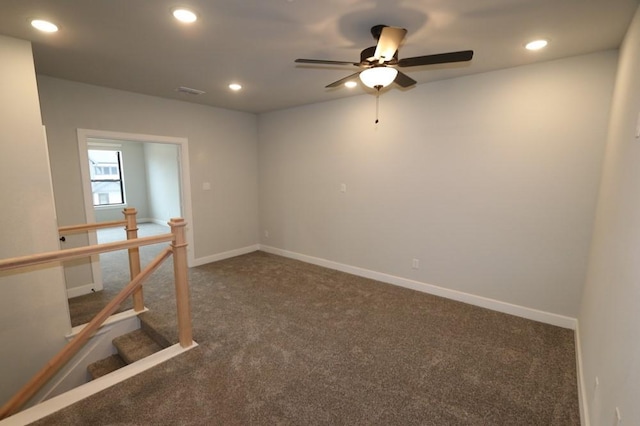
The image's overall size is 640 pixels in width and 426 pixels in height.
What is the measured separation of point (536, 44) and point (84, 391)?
4193 mm

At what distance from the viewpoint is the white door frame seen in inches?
141

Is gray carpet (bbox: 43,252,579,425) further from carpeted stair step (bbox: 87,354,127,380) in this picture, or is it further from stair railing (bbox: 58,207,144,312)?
carpeted stair step (bbox: 87,354,127,380)

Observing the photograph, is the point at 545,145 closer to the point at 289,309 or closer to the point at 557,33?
the point at 557,33

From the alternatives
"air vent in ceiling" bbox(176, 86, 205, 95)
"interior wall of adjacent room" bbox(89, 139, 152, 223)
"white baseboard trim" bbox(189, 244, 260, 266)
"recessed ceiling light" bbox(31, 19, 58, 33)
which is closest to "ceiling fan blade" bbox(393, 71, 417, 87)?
"recessed ceiling light" bbox(31, 19, 58, 33)

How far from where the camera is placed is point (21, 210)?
242 cm

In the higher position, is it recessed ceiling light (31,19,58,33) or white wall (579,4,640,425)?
recessed ceiling light (31,19,58,33)

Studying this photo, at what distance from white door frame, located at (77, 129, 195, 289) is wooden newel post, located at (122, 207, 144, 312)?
90cm

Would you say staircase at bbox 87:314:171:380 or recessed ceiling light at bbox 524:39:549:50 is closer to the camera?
recessed ceiling light at bbox 524:39:549:50

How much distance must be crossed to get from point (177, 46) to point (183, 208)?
2720mm

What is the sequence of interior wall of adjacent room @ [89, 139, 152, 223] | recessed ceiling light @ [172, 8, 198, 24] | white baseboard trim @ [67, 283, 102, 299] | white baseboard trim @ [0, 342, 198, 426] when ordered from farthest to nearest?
interior wall of adjacent room @ [89, 139, 152, 223] → white baseboard trim @ [67, 283, 102, 299] → recessed ceiling light @ [172, 8, 198, 24] → white baseboard trim @ [0, 342, 198, 426]

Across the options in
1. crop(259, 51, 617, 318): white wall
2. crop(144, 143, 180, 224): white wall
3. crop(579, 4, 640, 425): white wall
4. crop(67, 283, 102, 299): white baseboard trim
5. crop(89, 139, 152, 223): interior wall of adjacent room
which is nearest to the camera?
crop(579, 4, 640, 425): white wall

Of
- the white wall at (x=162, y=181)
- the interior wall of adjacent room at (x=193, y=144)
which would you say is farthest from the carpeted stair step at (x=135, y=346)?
the white wall at (x=162, y=181)

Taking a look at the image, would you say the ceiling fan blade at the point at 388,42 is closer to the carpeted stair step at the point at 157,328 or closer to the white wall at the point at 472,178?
the white wall at the point at 472,178

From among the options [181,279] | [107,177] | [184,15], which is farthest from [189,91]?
[107,177]
